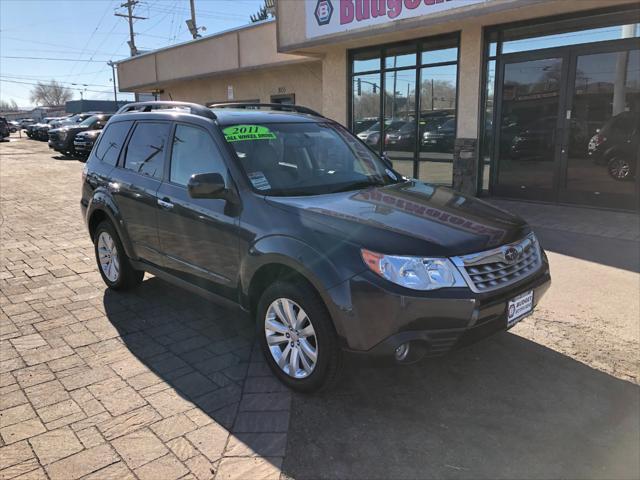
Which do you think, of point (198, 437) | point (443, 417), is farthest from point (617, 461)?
point (198, 437)

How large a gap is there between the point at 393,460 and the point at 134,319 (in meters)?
2.85

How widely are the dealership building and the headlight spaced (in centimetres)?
655

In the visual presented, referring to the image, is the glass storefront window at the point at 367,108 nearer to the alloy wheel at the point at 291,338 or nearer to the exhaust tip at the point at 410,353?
the alloy wheel at the point at 291,338

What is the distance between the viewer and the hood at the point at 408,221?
3.01 metres

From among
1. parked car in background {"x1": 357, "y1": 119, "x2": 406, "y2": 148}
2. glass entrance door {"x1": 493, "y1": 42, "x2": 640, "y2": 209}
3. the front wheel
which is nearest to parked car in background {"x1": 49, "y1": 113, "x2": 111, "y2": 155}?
parked car in background {"x1": 357, "y1": 119, "x2": 406, "y2": 148}

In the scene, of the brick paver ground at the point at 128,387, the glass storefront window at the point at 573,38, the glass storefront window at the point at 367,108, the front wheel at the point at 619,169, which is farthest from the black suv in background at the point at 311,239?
the glass storefront window at the point at 367,108

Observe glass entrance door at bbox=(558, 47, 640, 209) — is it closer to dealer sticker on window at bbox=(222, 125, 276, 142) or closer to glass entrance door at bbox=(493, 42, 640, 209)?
glass entrance door at bbox=(493, 42, 640, 209)

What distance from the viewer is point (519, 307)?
329 cm

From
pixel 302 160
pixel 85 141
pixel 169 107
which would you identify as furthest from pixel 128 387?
pixel 85 141

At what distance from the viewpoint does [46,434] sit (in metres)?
3.05

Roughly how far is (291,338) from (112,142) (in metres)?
3.15

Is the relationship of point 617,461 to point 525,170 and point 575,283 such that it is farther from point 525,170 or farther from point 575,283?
point 525,170

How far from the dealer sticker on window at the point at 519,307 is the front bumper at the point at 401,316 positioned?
218mm

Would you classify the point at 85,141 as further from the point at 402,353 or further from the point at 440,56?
the point at 402,353
